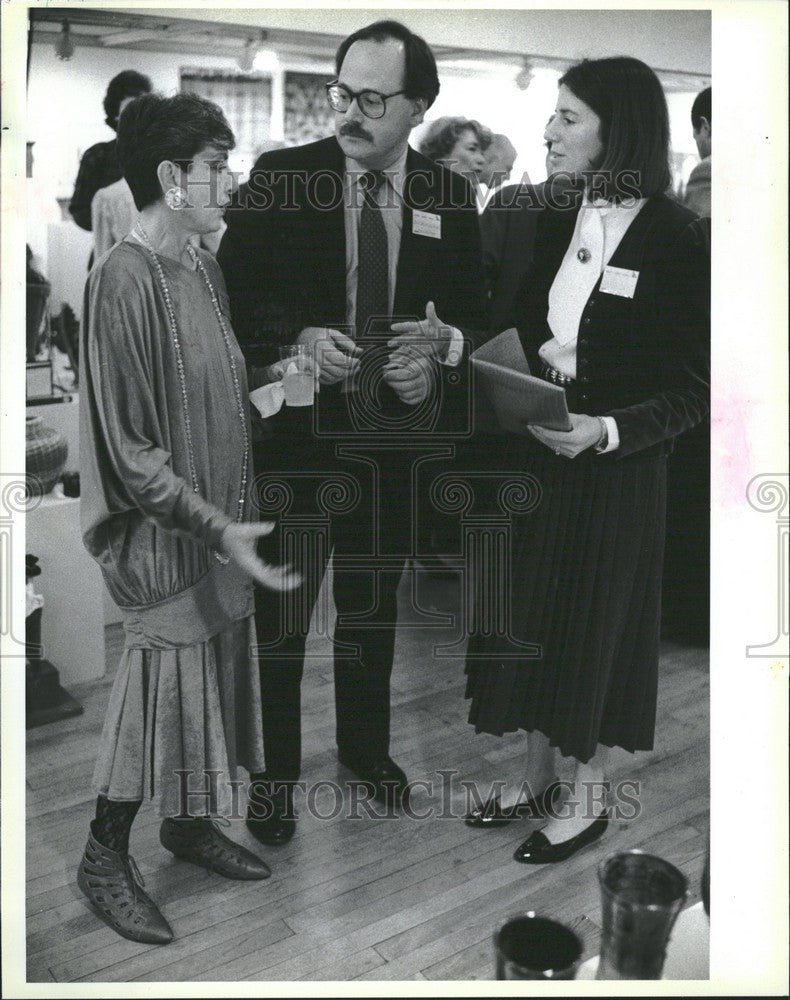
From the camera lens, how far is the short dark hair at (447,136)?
7.52 feet

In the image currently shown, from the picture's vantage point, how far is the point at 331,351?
2.34 metres

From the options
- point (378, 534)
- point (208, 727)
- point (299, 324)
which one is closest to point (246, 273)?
point (299, 324)

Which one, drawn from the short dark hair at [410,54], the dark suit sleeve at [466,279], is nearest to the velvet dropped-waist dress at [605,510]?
the dark suit sleeve at [466,279]

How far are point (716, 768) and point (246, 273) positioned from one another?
4.81 feet

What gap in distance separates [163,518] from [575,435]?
881 mm

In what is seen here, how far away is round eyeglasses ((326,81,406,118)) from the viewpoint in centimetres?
227

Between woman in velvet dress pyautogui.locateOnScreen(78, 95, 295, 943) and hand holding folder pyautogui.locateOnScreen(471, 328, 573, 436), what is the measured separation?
0.51m

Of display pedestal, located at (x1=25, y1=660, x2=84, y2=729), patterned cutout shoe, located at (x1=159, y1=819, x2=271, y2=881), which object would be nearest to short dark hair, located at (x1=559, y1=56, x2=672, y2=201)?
display pedestal, located at (x1=25, y1=660, x2=84, y2=729)

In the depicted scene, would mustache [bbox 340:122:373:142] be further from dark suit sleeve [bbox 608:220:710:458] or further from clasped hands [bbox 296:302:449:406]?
dark suit sleeve [bbox 608:220:710:458]

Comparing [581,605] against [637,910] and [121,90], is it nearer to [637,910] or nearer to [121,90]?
[637,910]

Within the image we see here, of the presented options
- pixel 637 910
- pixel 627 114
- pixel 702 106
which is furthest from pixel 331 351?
pixel 637 910

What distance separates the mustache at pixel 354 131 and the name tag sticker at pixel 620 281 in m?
0.58

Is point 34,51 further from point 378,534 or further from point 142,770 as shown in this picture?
point 142,770

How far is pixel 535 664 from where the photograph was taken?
8.24 feet
